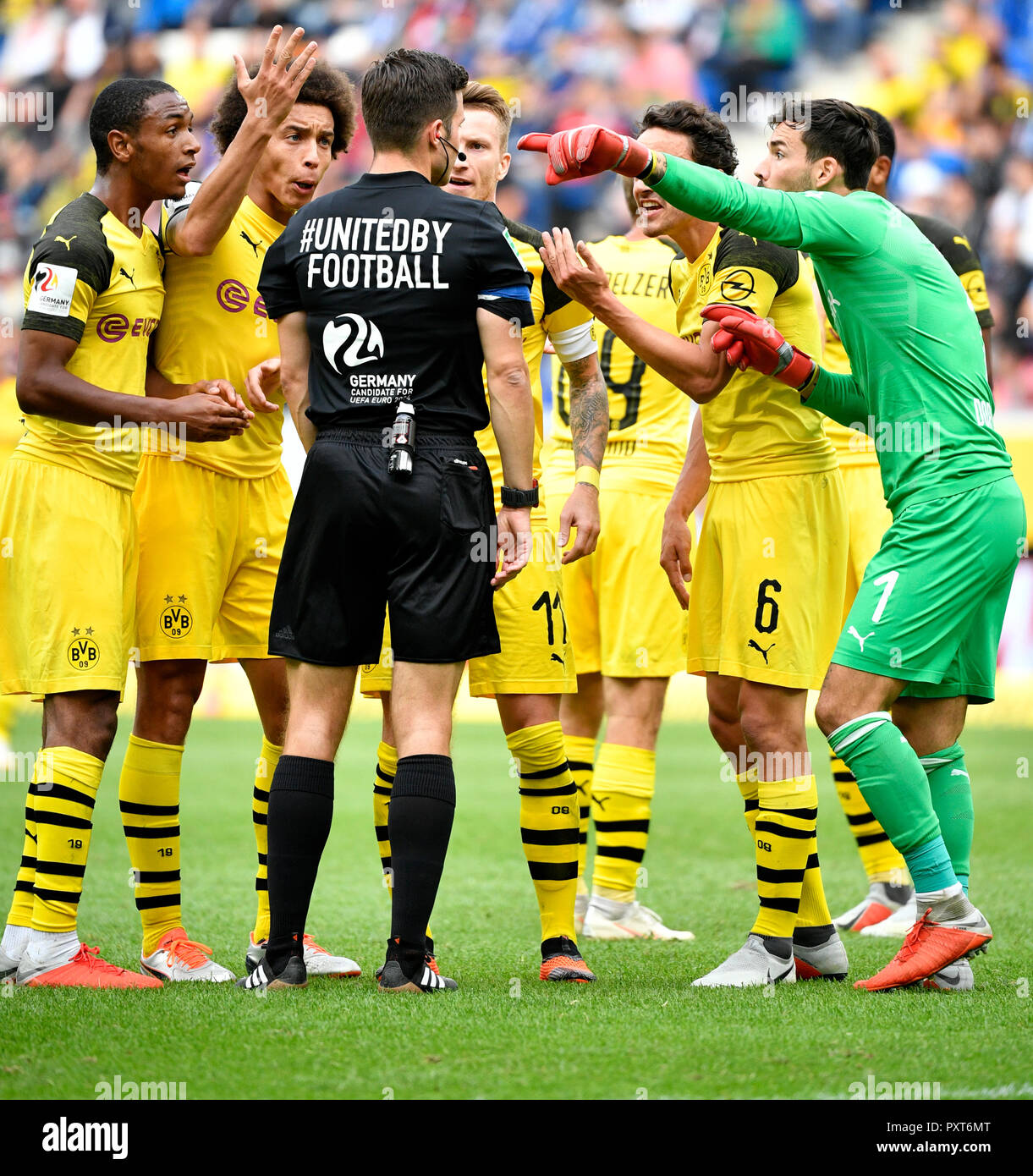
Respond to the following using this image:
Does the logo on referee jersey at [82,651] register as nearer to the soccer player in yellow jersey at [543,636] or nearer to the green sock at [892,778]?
the soccer player in yellow jersey at [543,636]

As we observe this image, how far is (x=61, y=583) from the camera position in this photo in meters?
4.37

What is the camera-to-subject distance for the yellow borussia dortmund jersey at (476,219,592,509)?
15.7 ft

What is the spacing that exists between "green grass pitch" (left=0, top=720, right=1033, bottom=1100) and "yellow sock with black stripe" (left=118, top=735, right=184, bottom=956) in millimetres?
298

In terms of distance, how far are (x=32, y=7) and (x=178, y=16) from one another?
2055 millimetres

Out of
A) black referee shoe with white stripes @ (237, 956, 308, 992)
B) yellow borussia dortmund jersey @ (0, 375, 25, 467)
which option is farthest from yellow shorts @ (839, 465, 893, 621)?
yellow borussia dortmund jersey @ (0, 375, 25, 467)

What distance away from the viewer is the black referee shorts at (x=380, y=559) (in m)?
3.98

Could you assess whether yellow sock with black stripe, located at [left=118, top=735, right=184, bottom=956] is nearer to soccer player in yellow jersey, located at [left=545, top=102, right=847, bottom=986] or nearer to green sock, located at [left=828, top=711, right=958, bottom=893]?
soccer player in yellow jersey, located at [left=545, top=102, right=847, bottom=986]

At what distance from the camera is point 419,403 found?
13.2 feet

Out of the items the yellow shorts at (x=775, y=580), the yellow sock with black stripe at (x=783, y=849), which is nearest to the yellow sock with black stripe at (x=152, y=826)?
the yellow shorts at (x=775, y=580)

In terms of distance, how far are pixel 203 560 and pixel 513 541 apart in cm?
113

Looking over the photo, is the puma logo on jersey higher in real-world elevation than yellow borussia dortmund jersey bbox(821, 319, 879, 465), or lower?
lower

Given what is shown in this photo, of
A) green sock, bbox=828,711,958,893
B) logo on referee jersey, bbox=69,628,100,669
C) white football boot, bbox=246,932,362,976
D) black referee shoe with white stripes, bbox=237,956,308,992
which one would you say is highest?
logo on referee jersey, bbox=69,628,100,669

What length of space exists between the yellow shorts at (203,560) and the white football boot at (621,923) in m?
1.73

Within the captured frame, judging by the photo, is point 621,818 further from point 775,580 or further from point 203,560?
point 203,560
